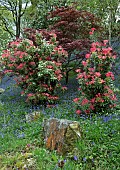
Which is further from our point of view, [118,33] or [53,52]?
[118,33]

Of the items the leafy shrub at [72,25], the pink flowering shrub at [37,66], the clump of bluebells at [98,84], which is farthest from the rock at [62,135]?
the leafy shrub at [72,25]

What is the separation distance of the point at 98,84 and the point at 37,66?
2.96 metres

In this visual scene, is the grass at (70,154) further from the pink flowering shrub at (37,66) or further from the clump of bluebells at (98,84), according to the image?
the pink flowering shrub at (37,66)

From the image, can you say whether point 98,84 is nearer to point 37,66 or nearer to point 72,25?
point 37,66

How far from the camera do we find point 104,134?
4.05 meters

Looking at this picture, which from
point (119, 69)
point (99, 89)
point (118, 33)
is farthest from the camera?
point (118, 33)

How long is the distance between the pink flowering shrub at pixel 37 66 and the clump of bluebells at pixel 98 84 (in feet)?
6.07

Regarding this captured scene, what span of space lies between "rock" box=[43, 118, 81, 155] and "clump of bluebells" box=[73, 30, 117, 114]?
162 centimetres

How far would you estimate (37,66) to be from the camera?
791cm

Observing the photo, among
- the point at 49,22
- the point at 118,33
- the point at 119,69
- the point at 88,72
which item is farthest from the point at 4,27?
the point at 88,72

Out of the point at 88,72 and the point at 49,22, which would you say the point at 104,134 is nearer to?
the point at 88,72

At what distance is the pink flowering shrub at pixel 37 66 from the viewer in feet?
24.8

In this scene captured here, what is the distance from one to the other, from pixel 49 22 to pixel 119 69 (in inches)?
160

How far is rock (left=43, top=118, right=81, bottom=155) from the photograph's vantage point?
3.95m
